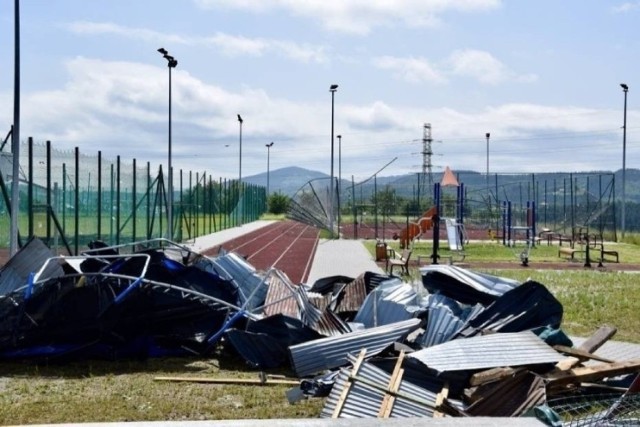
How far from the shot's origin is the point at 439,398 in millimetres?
7406

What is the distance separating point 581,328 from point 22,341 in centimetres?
753

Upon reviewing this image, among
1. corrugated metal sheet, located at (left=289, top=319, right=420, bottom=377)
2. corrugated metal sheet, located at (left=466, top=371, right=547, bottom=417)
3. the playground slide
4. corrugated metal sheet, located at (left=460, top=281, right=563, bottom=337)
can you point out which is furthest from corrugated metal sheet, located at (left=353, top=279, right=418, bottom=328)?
the playground slide

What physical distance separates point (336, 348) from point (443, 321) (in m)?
1.43

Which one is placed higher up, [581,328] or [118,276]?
[118,276]

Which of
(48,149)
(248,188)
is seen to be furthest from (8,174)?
(248,188)

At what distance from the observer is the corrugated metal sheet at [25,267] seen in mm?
10867

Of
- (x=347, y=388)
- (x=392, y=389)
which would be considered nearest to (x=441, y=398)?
(x=392, y=389)

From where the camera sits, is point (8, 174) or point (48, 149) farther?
point (48, 149)

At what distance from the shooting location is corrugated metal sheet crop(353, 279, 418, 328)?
10.3 m

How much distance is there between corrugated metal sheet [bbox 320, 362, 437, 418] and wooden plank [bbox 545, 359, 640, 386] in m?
1.12

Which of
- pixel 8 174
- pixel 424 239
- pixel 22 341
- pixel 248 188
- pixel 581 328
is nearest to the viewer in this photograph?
pixel 22 341

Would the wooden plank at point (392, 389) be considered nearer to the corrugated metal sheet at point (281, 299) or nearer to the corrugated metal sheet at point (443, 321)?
the corrugated metal sheet at point (443, 321)

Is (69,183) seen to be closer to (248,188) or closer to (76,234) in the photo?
(76,234)

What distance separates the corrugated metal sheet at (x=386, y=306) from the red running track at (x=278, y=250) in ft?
25.5
